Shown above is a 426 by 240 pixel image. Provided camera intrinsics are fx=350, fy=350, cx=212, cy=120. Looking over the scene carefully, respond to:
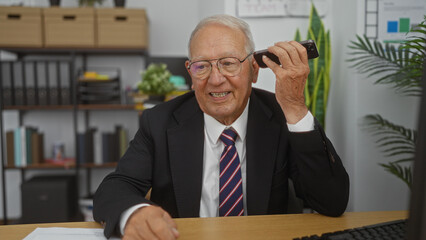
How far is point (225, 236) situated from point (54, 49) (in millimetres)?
2982

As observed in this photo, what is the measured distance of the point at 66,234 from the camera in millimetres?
874

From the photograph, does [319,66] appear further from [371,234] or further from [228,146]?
[371,234]

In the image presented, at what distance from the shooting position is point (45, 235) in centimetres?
86

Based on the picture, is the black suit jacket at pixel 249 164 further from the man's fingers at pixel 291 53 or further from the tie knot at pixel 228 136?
the man's fingers at pixel 291 53

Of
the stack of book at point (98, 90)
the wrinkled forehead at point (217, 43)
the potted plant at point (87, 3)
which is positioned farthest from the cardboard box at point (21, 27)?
the wrinkled forehead at point (217, 43)

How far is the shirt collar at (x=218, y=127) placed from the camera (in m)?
1.31

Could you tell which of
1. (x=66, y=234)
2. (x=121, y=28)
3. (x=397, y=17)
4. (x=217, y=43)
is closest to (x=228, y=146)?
(x=217, y=43)

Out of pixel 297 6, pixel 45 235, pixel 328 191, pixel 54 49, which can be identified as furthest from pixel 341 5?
pixel 54 49

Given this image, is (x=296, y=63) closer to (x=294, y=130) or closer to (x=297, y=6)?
(x=294, y=130)

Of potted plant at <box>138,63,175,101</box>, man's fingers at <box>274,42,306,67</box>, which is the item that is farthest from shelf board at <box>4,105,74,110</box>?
man's fingers at <box>274,42,306,67</box>

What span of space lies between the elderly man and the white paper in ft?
0.62

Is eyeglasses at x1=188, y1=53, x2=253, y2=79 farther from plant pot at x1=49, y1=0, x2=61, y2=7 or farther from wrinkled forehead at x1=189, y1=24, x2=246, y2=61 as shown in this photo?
plant pot at x1=49, y1=0, x2=61, y2=7

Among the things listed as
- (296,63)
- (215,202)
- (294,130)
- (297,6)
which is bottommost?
(215,202)

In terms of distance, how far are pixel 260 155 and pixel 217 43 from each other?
1.41ft
